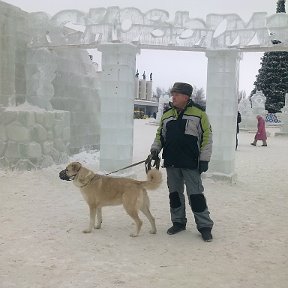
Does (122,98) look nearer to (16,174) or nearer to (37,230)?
(16,174)

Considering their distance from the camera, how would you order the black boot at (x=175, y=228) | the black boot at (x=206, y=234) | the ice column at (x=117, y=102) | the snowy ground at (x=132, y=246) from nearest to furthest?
the snowy ground at (x=132, y=246) → the black boot at (x=206, y=234) → the black boot at (x=175, y=228) → the ice column at (x=117, y=102)

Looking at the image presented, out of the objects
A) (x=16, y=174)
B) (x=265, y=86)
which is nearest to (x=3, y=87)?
(x=16, y=174)

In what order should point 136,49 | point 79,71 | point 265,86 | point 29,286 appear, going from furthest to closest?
point 265,86 < point 79,71 < point 136,49 < point 29,286

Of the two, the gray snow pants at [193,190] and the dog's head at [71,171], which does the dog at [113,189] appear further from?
the gray snow pants at [193,190]

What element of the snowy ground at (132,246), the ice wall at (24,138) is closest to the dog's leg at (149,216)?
the snowy ground at (132,246)

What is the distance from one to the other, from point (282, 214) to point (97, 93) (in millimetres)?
6550

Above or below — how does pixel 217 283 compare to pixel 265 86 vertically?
below

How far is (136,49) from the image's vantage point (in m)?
8.17

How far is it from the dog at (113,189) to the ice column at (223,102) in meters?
3.68

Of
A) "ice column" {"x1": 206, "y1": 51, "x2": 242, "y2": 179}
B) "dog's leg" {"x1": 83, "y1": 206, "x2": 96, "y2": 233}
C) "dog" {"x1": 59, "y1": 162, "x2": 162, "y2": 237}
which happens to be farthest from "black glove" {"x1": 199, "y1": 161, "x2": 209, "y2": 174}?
"ice column" {"x1": 206, "y1": 51, "x2": 242, "y2": 179}

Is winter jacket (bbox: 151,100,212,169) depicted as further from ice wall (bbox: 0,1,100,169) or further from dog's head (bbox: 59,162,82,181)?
ice wall (bbox: 0,1,100,169)

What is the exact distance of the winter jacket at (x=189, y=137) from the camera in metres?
4.98

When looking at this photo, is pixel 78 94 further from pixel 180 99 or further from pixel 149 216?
pixel 149 216

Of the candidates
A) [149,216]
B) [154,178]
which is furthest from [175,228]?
[154,178]
